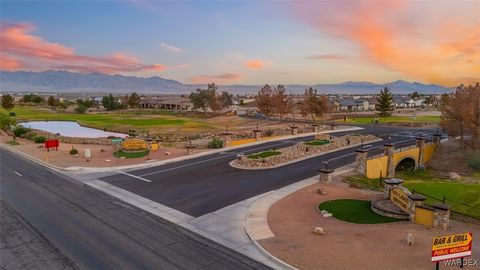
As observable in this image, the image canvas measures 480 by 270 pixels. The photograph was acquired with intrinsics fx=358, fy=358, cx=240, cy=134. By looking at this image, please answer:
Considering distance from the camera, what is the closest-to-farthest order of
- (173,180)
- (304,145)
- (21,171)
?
(173,180) < (21,171) < (304,145)

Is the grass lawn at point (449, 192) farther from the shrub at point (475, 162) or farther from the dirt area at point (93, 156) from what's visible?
the dirt area at point (93, 156)

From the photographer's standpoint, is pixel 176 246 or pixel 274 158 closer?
pixel 176 246

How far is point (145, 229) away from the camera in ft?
63.3

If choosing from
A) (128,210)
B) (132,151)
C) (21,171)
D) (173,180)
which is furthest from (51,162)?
(128,210)

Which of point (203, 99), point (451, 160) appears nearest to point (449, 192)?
point (451, 160)

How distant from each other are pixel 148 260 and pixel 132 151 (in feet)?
99.5

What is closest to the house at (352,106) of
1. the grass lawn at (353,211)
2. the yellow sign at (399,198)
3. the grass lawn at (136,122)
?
the grass lawn at (136,122)

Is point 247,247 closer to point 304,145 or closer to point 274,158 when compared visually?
point 274,158

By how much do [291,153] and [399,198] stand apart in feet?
61.7

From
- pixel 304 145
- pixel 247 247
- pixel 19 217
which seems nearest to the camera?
pixel 247 247

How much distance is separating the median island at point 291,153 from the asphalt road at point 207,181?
1308 millimetres

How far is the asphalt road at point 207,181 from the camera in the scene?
24.7 m

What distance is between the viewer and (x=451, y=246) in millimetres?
13406

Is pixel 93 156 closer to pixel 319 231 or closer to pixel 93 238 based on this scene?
pixel 93 238
